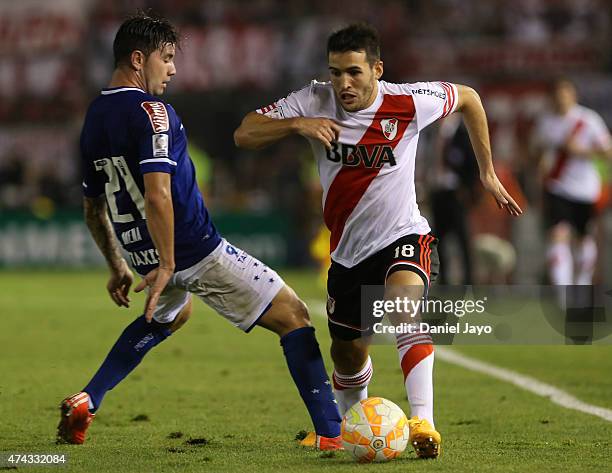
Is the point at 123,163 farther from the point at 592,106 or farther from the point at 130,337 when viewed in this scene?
the point at 592,106

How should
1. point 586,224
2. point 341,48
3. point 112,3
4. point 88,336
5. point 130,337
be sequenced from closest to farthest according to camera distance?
point 341,48 < point 130,337 < point 88,336 < point 586,224 < point 112,3

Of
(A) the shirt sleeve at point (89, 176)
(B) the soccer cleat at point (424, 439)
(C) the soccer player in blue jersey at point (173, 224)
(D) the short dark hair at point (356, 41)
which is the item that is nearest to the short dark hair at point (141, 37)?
(C) the soccer player in blue jersey at point (173, 224)

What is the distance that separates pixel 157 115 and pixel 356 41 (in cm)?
96

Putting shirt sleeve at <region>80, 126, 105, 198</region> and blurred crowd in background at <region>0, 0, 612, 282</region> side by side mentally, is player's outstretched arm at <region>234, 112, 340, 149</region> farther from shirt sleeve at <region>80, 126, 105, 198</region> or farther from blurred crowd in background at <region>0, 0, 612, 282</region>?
blurred crowd in background at <region>0, 0, 612, 282</region>

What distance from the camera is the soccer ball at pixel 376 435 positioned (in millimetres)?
5316

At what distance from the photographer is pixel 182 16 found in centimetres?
2477

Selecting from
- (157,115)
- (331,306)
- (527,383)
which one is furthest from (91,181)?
(527,383)

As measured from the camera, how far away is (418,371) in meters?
5.52

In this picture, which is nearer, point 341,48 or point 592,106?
point 341,48

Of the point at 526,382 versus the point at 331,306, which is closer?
the point at 331,306

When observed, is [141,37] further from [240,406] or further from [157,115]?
[240,406]

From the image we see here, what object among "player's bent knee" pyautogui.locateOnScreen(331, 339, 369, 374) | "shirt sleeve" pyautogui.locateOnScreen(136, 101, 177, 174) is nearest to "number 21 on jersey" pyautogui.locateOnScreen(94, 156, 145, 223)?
"shirt sleeve" pyautogui.locateOnScreen(136, 101, 177, 174)

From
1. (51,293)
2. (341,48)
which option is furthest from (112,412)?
(51,293)

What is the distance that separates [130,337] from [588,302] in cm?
748
